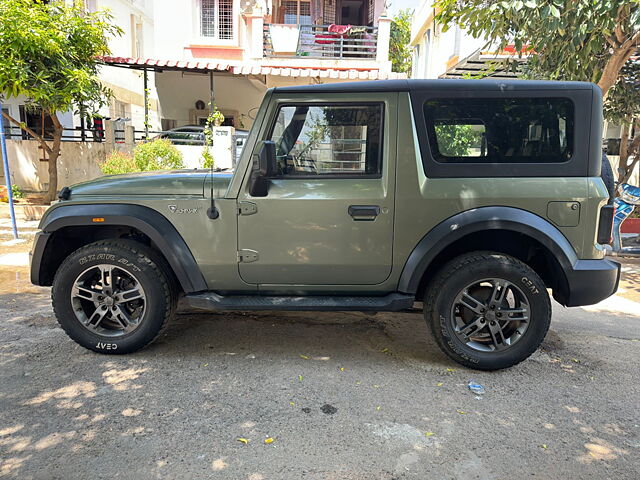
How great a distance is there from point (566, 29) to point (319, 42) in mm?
10363

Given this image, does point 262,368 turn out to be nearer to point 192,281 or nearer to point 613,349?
point 192,281

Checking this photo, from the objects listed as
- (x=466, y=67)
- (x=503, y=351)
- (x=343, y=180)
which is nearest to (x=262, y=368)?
(x=343, y=180)

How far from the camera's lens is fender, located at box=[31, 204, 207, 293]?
3.40m

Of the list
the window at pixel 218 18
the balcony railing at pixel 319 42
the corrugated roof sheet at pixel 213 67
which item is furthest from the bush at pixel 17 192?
the balcony railing at pixel 319 42

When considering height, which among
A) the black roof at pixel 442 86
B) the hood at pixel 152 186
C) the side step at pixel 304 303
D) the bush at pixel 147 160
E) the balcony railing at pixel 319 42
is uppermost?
the balcony railing at pixel 319 42

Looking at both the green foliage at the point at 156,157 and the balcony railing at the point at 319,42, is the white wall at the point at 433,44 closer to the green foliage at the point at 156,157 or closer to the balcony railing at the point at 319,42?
the balcony railing at the point at 319,42

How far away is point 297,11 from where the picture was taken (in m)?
17.1

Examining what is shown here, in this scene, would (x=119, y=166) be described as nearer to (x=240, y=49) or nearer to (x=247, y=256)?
(x=247, y=256)

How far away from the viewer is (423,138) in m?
3.35

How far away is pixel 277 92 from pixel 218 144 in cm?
789

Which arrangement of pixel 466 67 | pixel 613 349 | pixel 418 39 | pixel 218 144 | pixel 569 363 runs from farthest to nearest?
pixel 418 39
pixel 466 67
pixel 218 144
pixel 613 349
pixel 569 363

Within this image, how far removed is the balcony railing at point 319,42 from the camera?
14258 millimetres

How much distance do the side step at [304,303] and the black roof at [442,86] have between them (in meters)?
1.52

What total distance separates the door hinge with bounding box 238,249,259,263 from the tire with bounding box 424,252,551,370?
4.35 feet
